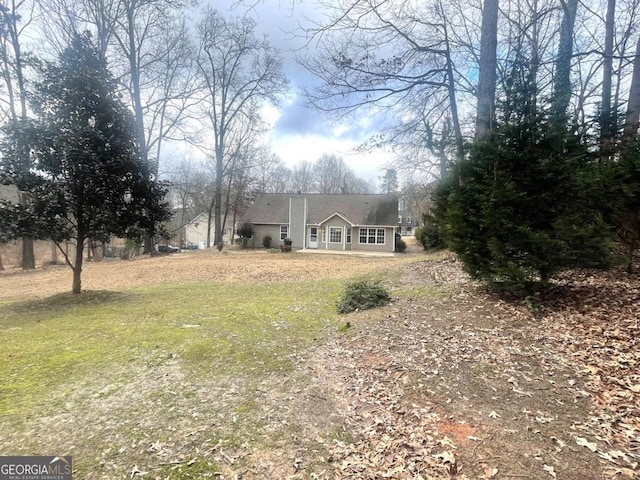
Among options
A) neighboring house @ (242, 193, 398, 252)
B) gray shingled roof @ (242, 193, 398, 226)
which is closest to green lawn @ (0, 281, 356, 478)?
neighboring house @ (242, 193, 398, 252)

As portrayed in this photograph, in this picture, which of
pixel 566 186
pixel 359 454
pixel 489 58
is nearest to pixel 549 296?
pixel 566 186

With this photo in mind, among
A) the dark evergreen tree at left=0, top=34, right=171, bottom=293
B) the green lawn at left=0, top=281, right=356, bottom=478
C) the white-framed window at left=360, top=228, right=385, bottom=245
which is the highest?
the dark evergreen tree at left=0, top=34, right=171, bottom=293

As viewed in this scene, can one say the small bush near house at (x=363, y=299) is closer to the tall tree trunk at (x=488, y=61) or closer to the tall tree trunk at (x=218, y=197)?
the tall tree trunk at (x=488, y=61)

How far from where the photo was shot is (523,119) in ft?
17.4

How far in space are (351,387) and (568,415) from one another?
196cm

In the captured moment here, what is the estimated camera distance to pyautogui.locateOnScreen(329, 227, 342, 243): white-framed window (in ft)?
90.0

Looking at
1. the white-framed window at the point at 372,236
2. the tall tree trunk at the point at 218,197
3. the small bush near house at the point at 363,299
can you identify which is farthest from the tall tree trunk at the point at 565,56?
the tall tree trunk at the point at 218,197

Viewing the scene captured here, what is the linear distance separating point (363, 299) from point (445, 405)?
374cm

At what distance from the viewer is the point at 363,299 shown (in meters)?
6.76

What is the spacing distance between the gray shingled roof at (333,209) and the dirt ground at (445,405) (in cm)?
2209

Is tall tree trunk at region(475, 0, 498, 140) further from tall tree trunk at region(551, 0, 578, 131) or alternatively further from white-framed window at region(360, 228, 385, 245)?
white-framed window at region(360, 228, 385, 245)

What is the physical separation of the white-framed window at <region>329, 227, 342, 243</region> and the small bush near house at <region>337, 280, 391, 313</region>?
66.8ft

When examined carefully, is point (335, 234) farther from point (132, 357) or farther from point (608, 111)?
point (132, 357)
